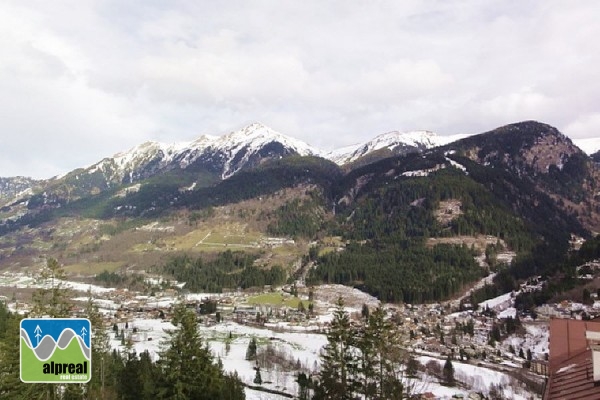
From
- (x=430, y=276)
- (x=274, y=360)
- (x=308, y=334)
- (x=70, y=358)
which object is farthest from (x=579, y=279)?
(x=70, y=358)

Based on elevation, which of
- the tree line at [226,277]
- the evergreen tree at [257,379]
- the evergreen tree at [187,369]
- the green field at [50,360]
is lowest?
the evergreen tree at [257,379]

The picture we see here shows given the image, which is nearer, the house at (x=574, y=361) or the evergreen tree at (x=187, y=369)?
the house at (x=574, y=361)

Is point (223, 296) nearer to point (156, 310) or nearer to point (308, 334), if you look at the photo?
point (156, 310)

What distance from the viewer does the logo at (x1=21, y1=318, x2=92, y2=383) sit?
30.9ft

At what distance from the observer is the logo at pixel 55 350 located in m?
9.43

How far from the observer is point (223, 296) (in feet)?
548

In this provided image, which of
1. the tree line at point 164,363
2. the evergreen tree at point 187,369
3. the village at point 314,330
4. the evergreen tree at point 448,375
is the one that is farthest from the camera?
the village at point 314,330

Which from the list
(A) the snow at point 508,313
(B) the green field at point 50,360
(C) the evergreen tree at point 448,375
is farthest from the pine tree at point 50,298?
(A) the snow at point 508,313

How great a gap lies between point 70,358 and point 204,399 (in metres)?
28.1

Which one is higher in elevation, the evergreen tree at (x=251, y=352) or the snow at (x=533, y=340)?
the evergreen tree at (x=251, y=352)

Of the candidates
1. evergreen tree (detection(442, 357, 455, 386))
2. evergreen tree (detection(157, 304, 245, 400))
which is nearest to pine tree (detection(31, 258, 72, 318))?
evergreen tree (detection(157, 304, 245, 400))

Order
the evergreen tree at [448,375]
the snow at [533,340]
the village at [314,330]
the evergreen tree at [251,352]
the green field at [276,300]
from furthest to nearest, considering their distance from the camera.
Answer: the green field at [276,300] → the snow at [533,340] → the evergreen tree at [251,352] → the village at [314,330] → the evergreen tree at [448,375]

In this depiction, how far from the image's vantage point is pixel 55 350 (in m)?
9.52

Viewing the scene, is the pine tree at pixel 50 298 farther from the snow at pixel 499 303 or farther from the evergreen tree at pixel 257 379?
the snow at pixel 499 303
